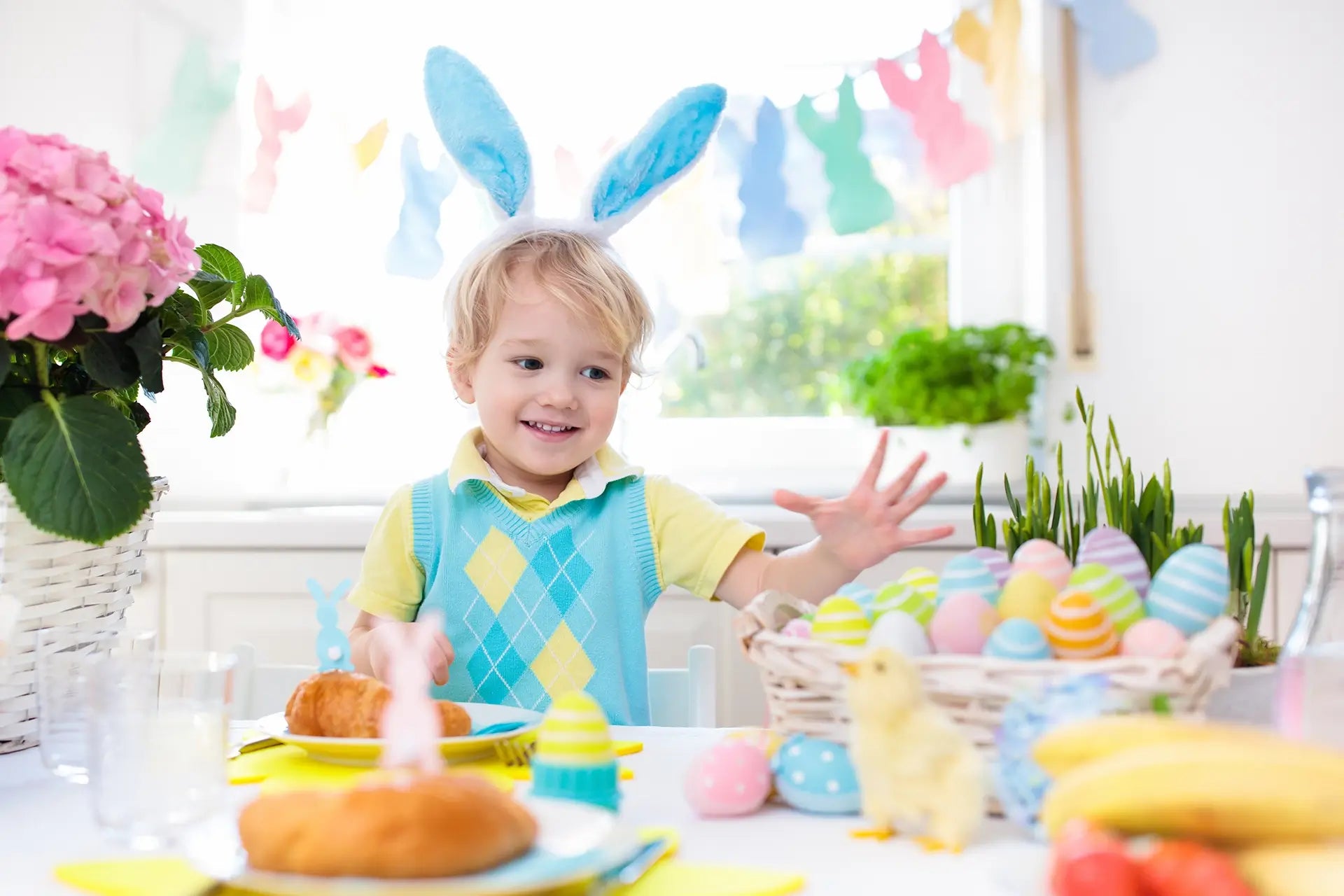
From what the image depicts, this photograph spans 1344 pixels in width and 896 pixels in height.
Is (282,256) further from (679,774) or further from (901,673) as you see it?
(901,673)

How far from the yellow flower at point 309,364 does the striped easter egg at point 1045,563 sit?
5.22ft

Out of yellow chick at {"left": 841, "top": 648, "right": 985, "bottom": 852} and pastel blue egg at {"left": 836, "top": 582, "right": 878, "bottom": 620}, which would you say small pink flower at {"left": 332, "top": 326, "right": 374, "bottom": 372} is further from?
yellow chick at {"left": 841, "top": 648, "right": 985, "bottom": 852}

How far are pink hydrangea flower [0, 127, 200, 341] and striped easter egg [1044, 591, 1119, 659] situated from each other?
23.6 inches

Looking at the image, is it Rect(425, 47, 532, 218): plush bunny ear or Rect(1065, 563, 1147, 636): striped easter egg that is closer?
Rect(1065, 563, 1147, 636): striped easter egg

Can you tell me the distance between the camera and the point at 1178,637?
641mm

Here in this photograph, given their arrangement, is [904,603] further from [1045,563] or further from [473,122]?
[473,122]

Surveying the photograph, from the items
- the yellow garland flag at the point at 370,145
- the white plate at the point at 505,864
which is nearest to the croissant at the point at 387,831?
the white plate at the point at 505,864

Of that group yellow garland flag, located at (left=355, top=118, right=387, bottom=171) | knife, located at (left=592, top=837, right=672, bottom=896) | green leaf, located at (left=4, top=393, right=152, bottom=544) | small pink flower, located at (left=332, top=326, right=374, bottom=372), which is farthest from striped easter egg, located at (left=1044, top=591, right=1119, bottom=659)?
yellow garland flag, located at (left=355, top=118, right=387, bottom=171)

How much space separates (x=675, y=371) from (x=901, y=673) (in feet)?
5.42

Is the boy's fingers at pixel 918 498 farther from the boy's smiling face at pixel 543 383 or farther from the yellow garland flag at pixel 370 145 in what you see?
the yellow garland flag at pixel 370 145

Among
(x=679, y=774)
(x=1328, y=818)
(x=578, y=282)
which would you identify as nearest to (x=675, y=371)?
(x=578, y=282)

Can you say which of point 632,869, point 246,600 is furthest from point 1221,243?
point 632,869

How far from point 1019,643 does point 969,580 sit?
0.25 ft

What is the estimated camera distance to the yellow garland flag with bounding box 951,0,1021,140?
6.56ft
